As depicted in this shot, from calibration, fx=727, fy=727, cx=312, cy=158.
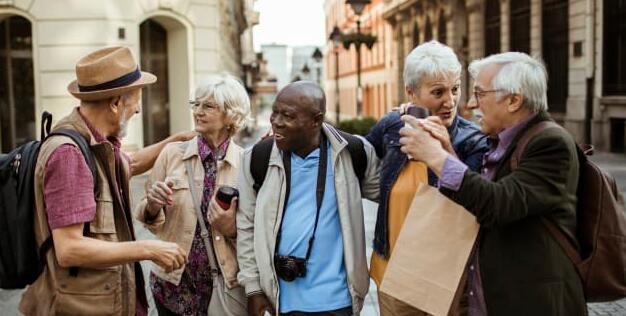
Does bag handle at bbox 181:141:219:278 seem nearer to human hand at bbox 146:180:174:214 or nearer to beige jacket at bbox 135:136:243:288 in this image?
beige jacket at bbox 135:136:243:288

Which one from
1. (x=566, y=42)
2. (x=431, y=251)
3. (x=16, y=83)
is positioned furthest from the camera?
(x=566, y=42)

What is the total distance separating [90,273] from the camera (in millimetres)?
2998

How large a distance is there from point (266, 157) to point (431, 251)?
0.90m

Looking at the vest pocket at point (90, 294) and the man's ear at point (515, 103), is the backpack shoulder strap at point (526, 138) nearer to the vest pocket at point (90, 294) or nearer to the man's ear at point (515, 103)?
the man's ear at point (515, 103)

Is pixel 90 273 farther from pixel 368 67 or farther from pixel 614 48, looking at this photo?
pixel 368 67

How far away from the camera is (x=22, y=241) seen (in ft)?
9.56

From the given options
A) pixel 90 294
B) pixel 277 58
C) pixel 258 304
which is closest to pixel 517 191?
pixel 258 304

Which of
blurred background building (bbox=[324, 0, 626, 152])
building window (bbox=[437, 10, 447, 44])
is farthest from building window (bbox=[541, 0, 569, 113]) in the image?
building window (bbox=[437, 10, 447, 44])

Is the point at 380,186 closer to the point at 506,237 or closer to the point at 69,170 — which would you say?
the point at 506,237

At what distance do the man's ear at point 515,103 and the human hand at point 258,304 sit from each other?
56.3 inches

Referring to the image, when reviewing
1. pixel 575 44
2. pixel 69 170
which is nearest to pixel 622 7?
pixel 575 44

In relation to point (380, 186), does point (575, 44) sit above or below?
above

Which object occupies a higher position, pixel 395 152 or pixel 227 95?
pixel 227 95

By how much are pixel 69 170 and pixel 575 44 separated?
2002cm
